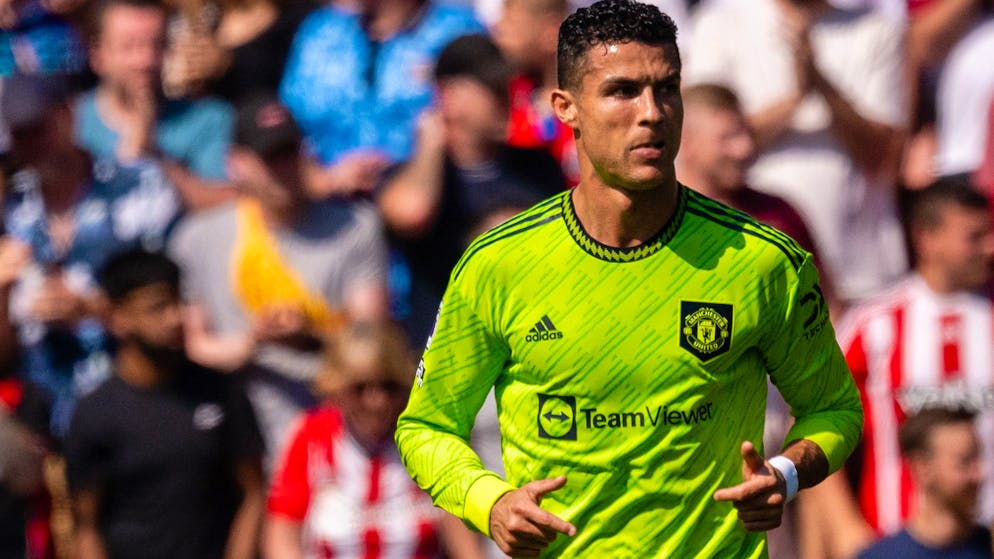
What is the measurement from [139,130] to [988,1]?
169 inches

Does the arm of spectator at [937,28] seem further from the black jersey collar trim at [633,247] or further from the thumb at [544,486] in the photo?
the thumb at [544,486]

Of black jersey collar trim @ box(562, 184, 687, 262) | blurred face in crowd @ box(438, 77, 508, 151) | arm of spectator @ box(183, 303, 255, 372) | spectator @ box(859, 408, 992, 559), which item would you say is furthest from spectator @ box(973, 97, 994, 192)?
black jersey collar trim @ box(562, 184, 687, 262)

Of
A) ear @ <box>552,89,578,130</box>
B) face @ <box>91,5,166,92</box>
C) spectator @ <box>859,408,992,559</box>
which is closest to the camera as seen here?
ear @ <box>552,89,578,130</box>

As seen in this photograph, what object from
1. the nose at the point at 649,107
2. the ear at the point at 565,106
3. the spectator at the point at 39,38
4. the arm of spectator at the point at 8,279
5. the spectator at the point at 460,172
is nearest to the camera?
the nose at the point at 649,107

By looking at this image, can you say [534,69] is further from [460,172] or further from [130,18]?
[130,18]

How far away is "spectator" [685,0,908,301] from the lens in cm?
909


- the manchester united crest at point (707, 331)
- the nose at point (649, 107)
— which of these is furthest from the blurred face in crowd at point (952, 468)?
the nose at point (649, 107)

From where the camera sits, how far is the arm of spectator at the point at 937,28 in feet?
31.1

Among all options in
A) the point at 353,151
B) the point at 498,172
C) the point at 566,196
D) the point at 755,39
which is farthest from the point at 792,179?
the point at 566,196

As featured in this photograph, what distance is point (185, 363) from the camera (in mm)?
8703

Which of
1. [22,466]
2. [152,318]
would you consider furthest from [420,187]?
[22,466]

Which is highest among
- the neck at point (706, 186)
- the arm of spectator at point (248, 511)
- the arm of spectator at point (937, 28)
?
the arm of spectator at point (937, 28)

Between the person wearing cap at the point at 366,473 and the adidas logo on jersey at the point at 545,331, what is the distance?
2.83m

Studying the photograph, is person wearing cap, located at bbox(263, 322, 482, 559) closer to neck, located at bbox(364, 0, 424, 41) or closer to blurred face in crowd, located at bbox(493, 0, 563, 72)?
blurred face in crowd, located at bbox(493, 0, 563, 72)
